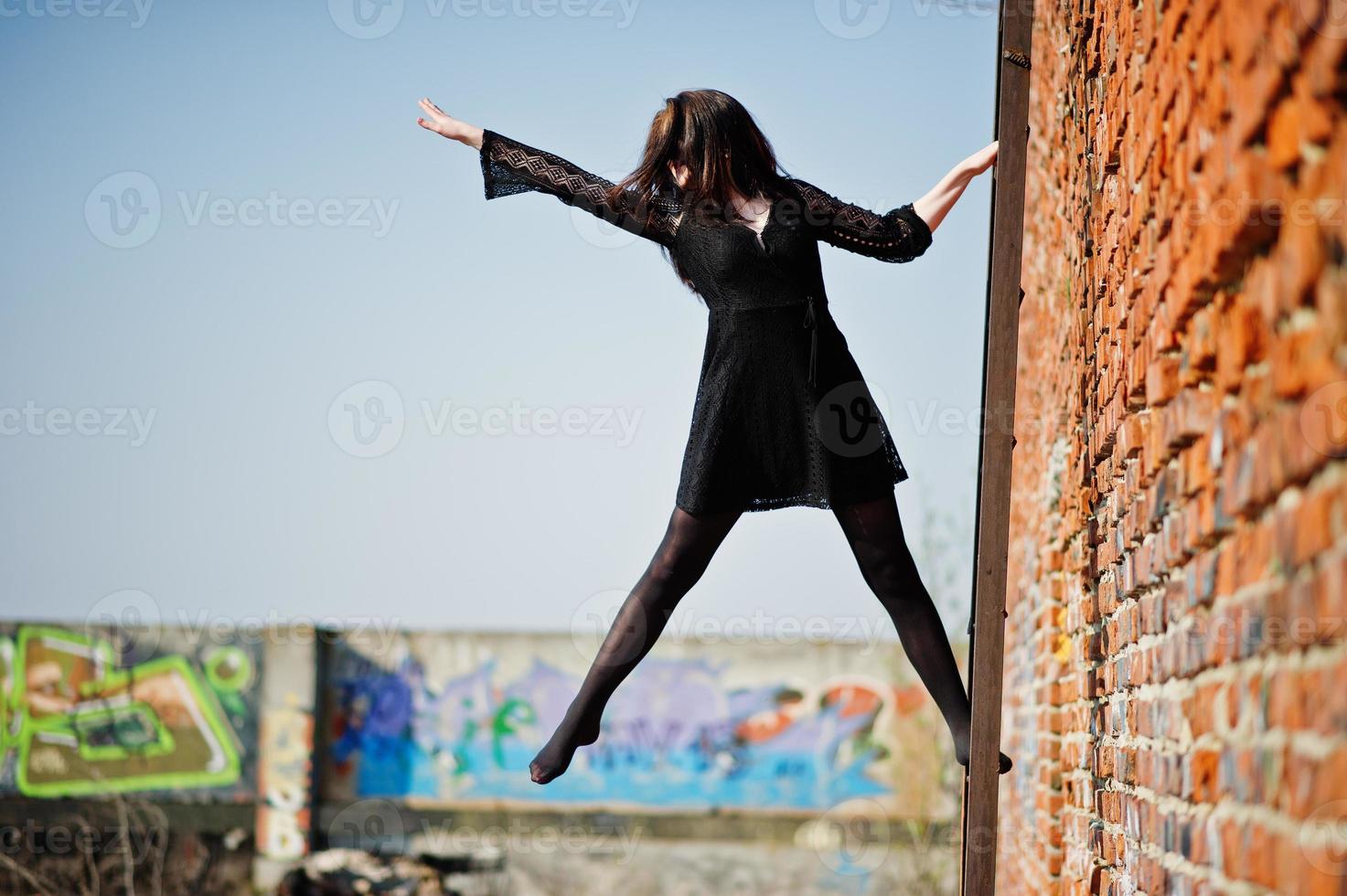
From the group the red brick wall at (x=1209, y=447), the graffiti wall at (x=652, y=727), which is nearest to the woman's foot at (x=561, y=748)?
the red brick wall at (x=1209, y=447)

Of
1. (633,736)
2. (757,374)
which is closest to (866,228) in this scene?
(757,374)

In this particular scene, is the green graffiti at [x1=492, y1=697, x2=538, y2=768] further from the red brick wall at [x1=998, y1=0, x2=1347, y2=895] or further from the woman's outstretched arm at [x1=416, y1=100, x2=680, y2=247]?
the woman's outstretched arm at [x1=416, y1=100, x2=680, y2=247]

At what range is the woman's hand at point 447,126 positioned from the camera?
314 cm

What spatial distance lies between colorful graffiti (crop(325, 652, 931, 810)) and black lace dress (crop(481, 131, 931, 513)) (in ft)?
40.8

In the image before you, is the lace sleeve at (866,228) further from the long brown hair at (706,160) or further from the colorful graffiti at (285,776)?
the colorful graffiti at (285,776)

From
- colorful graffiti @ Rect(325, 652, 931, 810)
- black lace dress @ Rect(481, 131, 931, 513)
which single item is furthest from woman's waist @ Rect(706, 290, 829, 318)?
colorful graffiti @ Rect(325, 652, 931, 810)

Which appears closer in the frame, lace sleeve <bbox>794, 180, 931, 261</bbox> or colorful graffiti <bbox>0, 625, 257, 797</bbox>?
lace sleeve <bbox>794, 180, 931, 261</bbox>

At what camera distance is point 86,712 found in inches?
592

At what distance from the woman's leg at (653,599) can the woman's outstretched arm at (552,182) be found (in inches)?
26.7

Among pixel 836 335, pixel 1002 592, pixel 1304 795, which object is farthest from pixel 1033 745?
pixel 1304 795

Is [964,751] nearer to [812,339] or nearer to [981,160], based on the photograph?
[812,339]

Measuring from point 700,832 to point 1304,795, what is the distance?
1410 centimetres

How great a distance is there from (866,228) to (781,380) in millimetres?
414

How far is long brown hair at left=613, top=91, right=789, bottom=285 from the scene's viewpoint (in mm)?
2988
